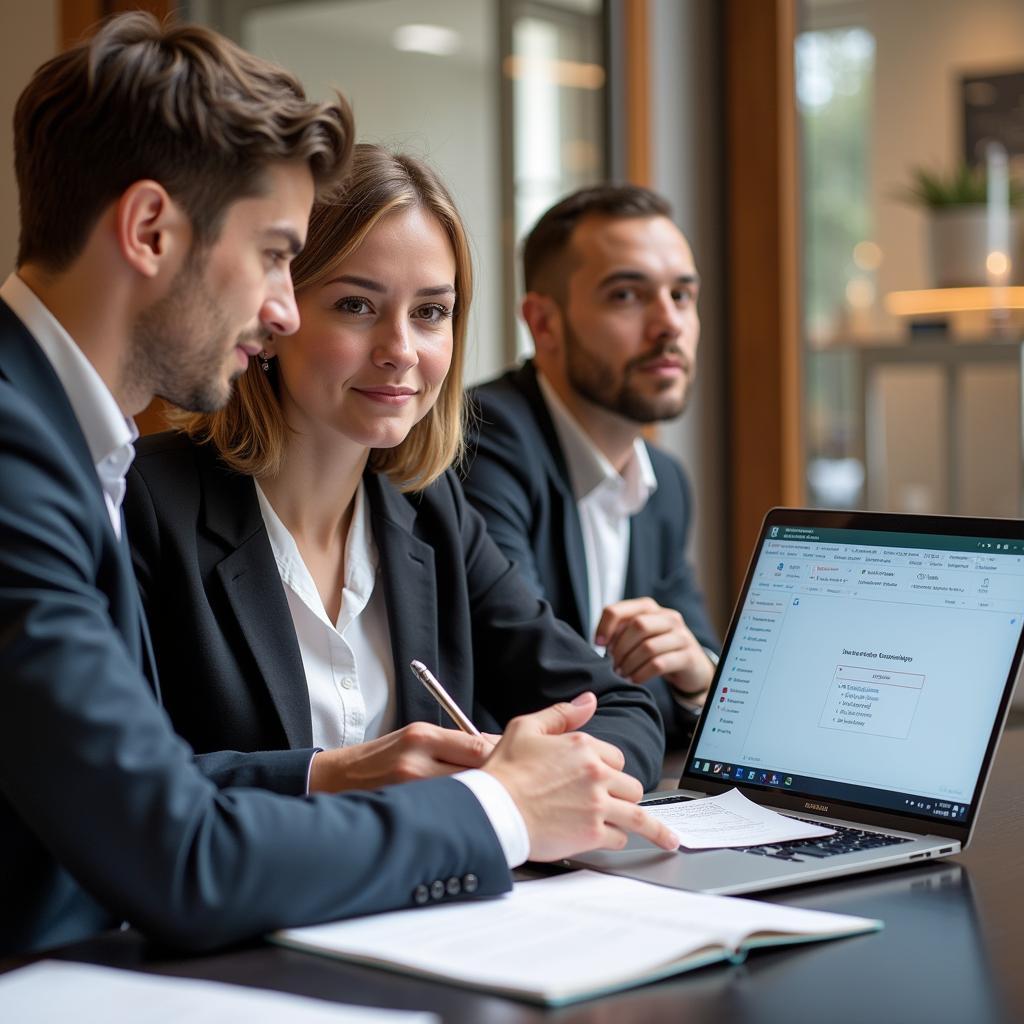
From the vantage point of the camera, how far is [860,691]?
130 centimetres

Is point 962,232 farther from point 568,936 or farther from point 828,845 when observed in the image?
point 568,936

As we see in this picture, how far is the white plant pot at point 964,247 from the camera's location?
3.96m

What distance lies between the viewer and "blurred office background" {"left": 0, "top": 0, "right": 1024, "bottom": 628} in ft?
10.3

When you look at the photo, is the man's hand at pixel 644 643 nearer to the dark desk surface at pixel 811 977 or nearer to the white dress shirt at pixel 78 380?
the dark desk surface at pixel 811 977

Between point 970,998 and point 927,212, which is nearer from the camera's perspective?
point 970,998

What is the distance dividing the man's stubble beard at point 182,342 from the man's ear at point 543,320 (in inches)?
59.9

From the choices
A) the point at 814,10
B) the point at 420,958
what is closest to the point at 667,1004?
the point at 420,958

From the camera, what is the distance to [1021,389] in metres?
3.97

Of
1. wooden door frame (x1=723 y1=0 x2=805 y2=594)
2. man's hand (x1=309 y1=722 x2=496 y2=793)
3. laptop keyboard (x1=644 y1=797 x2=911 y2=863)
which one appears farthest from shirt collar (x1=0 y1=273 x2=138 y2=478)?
wooden door frame (x1=723 y1=0 x2=805 y2=594)

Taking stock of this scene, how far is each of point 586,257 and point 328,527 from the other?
1.18 meters

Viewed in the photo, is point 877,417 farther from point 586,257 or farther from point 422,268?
point 422,268

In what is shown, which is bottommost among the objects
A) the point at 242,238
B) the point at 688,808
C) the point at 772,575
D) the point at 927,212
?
the point at 688,808

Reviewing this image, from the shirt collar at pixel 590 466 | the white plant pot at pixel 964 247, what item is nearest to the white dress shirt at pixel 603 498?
the shirt collar at pixel 590 466

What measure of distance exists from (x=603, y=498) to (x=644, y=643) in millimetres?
661
